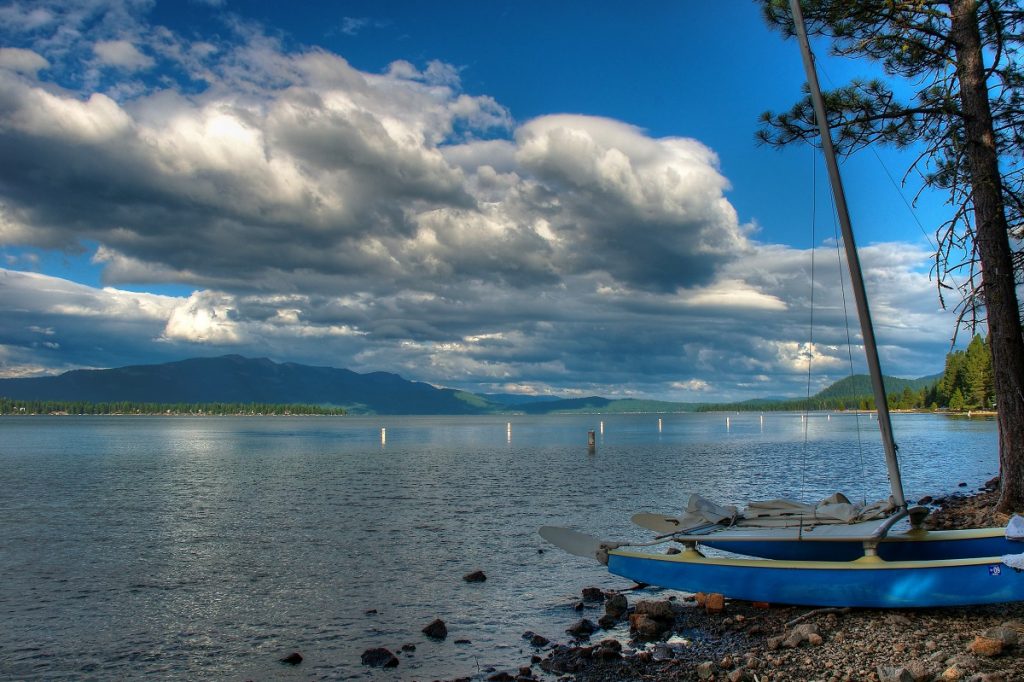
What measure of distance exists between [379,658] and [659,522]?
286 inches

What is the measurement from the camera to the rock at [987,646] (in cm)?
963

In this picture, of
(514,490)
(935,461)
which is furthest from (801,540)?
(935,461)

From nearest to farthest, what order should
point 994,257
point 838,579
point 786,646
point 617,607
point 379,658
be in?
point 786,646 < point 838,579 < point 379,658 < point 617,607 < point 994,257

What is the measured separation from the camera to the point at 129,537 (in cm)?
A: 2630

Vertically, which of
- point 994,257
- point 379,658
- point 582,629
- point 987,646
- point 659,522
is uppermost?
point 994,257

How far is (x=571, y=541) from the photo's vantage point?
1599 cm

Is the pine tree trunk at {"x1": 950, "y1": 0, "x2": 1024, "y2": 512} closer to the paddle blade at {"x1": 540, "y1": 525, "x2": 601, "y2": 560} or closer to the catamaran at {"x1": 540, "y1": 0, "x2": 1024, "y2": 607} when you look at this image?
the catamaran at {"x1": 540, "y1": 0, "x2": 1024, "y2": 607}

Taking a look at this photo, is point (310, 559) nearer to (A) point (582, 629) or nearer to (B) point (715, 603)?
(A) point (582, 629)

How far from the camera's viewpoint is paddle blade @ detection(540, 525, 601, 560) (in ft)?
51.7

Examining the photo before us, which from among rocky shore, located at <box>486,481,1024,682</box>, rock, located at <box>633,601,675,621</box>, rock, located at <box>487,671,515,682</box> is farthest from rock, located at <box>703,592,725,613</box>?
rock, located at <box>487,671,515,682</box>

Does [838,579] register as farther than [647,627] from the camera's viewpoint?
No

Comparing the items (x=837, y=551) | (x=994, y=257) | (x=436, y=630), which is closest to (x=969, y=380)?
(x=994, y=257)

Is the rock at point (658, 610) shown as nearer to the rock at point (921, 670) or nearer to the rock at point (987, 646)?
the rock at point (921, 670)

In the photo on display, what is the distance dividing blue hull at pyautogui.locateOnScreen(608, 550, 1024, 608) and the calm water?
2.67 m
